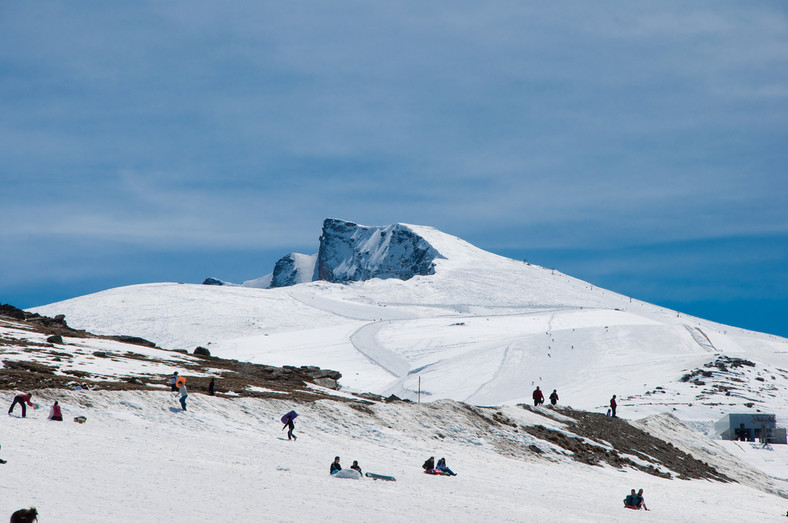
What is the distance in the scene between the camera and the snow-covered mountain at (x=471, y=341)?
66.7m

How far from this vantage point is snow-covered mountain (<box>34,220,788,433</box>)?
6669cm

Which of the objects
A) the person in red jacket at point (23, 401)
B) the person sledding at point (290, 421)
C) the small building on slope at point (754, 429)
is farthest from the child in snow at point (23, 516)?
the small building on slope at point (754, 429)

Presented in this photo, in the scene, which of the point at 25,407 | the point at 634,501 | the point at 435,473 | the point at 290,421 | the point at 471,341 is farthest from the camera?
the point at 471,341

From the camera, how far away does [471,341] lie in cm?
9962

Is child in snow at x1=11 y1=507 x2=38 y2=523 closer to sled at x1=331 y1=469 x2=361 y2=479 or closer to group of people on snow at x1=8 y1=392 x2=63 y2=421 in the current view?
sled at x1=331 y1=469 x2=361 y2=479

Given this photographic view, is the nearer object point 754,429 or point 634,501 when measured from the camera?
point 634,501

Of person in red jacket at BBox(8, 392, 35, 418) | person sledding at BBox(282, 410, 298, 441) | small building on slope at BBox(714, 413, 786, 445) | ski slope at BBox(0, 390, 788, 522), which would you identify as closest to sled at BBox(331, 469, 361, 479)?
ski slope at BBox(0, 390, 788, 522)

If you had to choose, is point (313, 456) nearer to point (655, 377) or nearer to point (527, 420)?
point (527, 420)

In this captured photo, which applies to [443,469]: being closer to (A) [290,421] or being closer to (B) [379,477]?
(B) [379,477]

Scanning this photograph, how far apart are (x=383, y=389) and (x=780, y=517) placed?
4603 cm

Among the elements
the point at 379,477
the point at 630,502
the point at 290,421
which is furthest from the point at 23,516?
the point at 630,502

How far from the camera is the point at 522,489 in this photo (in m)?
27.5

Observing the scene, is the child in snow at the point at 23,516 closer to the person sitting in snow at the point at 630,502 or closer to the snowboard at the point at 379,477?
the snowboard at the point at 379,477

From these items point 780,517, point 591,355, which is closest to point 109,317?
point 591,355
